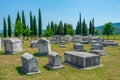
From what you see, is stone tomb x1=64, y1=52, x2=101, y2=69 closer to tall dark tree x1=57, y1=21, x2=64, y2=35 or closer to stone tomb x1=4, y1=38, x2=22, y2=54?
stone tomb x1=4, y1=38, x2=22, y2=54

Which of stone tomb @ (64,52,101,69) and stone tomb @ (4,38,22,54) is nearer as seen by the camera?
stone tomb @ (64,52,101,69)

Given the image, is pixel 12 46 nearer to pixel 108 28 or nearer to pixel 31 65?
pixel 31 65

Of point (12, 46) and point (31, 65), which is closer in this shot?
point (31, 65)

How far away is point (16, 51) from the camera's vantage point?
87.0ft

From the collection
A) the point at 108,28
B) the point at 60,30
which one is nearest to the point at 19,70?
the point at 108,28

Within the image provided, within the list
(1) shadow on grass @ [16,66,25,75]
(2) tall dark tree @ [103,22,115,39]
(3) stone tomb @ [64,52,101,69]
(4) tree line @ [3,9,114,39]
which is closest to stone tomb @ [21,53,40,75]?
(1) shadow on grass @ [16,66,25,75]

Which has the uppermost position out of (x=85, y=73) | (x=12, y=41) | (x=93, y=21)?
(x=93, y=21)

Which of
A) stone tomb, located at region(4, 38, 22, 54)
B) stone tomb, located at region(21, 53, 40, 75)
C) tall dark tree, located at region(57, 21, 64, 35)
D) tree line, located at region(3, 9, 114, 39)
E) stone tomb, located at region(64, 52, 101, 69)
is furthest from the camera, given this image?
tall dark tree, located at region(57, 21, 64, 35)

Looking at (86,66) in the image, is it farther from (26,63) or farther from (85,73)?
(26,63)

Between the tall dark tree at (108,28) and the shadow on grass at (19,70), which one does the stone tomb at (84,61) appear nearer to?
the shadow on grass at (19,70)

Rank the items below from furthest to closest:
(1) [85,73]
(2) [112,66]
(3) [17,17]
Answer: (3) [17,17], (2) [112,66], (1) [85,73]

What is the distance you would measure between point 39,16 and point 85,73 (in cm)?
5174

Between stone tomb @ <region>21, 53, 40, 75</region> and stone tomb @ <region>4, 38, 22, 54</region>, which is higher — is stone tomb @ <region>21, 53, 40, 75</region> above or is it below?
below

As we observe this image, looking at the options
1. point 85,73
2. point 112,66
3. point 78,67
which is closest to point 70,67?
point 78,67
